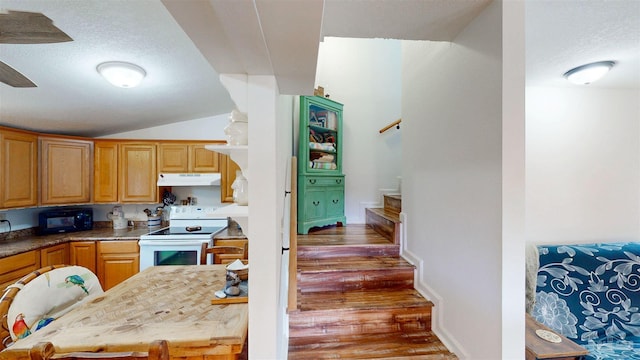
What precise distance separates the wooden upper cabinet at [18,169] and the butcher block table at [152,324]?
197 centimetres

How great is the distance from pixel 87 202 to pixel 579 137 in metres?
5.29

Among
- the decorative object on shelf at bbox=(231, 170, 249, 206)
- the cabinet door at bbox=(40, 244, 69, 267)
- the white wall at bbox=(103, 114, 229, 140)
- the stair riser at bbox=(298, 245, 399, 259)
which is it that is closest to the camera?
the decorative object on shelf at bbox=(231, 170, 249, 206)

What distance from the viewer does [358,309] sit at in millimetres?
1668

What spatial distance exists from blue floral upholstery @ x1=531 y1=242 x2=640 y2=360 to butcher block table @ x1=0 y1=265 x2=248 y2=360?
2.13m

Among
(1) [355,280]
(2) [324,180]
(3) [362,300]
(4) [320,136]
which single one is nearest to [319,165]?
(2) [324,180]

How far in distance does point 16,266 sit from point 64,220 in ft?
2.69

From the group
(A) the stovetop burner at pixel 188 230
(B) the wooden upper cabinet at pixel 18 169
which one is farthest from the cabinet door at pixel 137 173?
(B) the wooden upper cabinet at pixel 18 169

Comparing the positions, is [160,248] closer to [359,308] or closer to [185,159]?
[185,159]

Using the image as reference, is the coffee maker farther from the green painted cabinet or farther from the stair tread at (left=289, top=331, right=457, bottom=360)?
the stair tread at (left=289, top=331, right=457, bottom=360)

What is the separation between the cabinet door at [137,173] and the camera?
3.07 meters

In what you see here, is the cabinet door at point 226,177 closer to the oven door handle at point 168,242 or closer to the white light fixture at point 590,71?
the oven door handle at point 168,242

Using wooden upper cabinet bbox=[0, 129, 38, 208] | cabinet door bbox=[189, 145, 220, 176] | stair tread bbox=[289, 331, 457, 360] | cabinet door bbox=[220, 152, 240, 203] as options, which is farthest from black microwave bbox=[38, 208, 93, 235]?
stair tread bbox=[289, 331, 457, 360]

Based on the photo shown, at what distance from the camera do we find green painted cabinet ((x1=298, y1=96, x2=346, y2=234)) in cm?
273

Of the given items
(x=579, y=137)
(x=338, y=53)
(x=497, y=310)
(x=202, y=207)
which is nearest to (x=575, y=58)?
(x=579, y=137)
